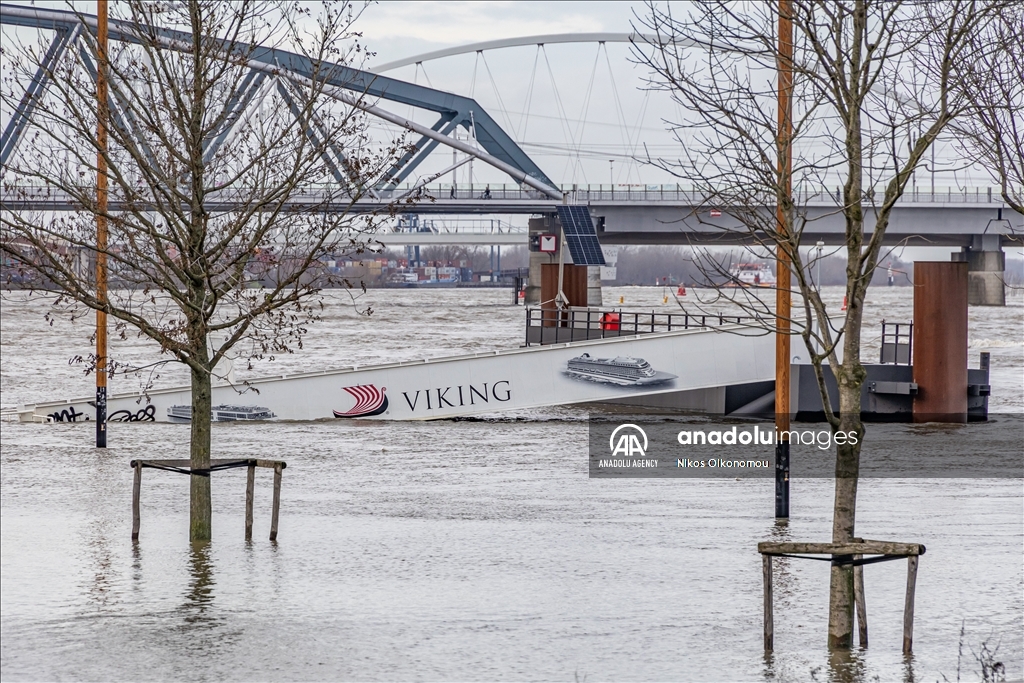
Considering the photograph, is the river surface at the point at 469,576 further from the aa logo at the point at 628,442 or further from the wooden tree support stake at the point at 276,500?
the aa logo at the point at 628,442

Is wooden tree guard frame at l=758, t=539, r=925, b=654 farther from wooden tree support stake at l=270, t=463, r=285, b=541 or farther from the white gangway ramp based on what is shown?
the white gangway ramp

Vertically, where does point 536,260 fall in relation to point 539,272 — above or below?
above

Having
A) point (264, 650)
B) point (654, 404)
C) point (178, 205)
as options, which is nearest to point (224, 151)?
point (178, 205)

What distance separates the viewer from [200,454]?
1170 centimetres

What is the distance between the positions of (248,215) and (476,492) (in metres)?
6.55

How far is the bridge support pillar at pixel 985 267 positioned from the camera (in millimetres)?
79556

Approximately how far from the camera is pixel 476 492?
665 inches

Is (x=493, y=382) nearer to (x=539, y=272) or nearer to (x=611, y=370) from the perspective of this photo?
(x=611, y=370)

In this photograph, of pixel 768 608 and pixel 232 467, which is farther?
pixel 232 467

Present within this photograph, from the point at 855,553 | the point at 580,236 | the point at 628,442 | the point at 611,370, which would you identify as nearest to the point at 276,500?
the point at 855,553

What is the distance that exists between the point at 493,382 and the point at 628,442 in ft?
12.9

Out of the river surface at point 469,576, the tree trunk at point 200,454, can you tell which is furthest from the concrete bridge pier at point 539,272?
the tree trunk at point 200,454

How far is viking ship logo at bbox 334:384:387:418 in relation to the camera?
27094mm

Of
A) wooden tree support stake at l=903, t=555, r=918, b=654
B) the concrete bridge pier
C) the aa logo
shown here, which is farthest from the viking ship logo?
the concrete bridge pier
